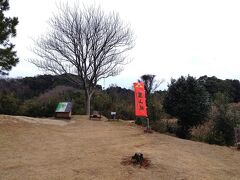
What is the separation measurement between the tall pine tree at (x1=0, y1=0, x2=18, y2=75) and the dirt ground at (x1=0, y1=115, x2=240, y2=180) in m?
2.78

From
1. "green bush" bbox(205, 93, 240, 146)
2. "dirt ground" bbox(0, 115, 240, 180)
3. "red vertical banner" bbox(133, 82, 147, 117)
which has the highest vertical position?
"red vertical banner" bbox(133, 82, 147, 117)

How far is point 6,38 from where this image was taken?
12.0m

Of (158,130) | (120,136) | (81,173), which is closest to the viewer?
(81,173)

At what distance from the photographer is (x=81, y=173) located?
5.41 m

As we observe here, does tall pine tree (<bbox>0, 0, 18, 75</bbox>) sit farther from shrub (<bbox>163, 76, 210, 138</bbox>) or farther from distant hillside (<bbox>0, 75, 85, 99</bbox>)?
distant hillside (<bbox>0, 75, 85, 99</bbox>)

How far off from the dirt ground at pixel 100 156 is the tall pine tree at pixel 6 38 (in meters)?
2.78

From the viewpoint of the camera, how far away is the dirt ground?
5.52 m

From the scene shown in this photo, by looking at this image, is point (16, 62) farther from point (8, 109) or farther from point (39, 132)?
point (8, 109)

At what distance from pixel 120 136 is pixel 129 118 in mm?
8778

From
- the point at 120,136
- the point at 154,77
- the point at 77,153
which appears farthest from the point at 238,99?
the point at 77,153

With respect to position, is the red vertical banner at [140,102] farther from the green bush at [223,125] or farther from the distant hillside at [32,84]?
the distant hillside at [32,84]

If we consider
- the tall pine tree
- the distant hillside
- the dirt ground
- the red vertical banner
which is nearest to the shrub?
the red vertical banner

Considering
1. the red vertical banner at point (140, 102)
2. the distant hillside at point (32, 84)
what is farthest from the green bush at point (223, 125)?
the distant hillside at point (32, 84)

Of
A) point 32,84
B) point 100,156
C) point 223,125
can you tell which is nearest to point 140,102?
point 223,125
